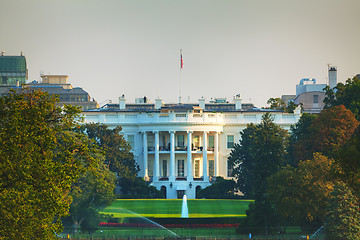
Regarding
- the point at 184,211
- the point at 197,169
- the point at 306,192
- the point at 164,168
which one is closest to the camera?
the point at 306,192

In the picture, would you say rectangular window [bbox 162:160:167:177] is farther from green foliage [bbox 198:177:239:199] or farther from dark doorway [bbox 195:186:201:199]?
green foliage [bbox 198:177:239:199]

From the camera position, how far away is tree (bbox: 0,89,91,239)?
2213 inches

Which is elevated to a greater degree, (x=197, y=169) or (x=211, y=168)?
(x=211, y=168)

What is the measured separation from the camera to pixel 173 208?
110000 millimetres

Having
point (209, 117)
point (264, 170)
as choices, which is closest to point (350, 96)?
point (264, 170)

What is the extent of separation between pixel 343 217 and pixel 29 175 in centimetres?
3077

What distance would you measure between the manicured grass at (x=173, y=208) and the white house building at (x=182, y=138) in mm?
22770

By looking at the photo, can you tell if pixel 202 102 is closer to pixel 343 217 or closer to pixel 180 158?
pixel 180 158

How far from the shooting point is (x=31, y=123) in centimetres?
6003

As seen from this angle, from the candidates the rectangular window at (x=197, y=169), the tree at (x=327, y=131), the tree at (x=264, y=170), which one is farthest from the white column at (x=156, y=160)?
the tree at (x=327, y=131)

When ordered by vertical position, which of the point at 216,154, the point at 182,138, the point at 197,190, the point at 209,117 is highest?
the point at 209,117

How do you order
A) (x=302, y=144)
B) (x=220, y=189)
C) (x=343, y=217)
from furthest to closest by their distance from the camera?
(x=220, y=189), (x=302, y=144), (x=343, y=217)

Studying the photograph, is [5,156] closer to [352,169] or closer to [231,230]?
[352,169]

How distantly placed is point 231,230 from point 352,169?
34434 mm
